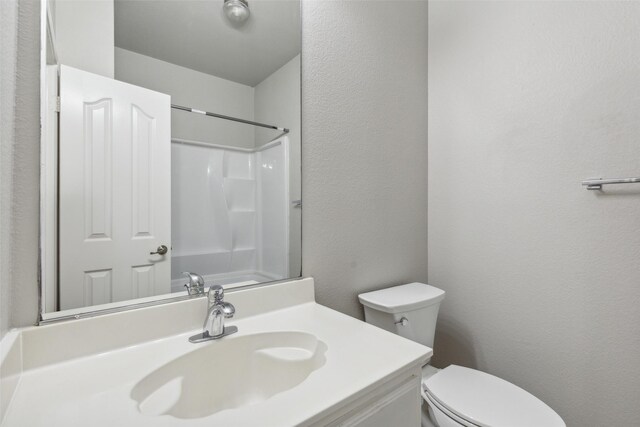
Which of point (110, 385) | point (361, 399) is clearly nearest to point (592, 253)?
point (361, 399)

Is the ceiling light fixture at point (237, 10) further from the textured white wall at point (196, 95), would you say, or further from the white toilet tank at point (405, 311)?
the white toilet tank at point (405, 311)

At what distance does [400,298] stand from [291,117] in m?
0.84

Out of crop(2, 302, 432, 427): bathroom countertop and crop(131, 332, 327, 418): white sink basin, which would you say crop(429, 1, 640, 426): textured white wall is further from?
crop(131, 332, 327, 418): white sink basin

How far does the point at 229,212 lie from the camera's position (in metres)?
0.93

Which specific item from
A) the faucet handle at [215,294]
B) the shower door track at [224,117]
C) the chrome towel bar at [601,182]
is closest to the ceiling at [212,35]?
the shower door track at [224,117]

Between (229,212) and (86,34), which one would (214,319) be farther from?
(86,34)

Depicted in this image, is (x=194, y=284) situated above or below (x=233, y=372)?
above

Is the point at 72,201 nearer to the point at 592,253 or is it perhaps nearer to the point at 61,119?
the point at 61,119

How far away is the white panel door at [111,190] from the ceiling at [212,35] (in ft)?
0.49

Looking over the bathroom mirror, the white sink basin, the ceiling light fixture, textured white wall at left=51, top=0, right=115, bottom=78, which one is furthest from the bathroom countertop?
the ceiling light fixture

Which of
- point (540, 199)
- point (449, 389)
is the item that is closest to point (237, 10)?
point (540, 199)

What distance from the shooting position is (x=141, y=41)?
0.81 m

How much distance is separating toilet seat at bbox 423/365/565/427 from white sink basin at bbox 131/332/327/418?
529 mm

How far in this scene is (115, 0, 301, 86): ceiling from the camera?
2.64 ft
